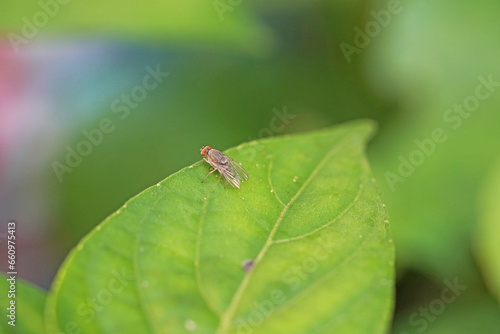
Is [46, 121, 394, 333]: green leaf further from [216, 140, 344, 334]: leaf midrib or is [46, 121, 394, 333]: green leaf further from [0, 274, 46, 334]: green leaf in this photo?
[0, 274, 46, 334]: green leaf

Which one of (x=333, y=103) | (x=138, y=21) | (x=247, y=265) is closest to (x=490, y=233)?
(x=333, y=103)

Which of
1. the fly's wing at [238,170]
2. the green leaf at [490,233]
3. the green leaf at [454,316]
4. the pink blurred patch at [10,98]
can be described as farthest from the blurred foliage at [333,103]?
the fly's wing at [238,170]

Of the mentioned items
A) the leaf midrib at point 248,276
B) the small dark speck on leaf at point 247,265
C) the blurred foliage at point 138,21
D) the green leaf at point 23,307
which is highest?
the blurred foliage at point 138,21

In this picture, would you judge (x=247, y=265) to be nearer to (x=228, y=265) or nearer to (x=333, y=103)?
(x=228, y=265)

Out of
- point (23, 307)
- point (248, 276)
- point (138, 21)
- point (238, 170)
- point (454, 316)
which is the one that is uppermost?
point (138, 21)

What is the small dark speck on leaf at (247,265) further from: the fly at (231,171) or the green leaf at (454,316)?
the green leaf at (454,316)

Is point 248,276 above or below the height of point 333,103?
above
